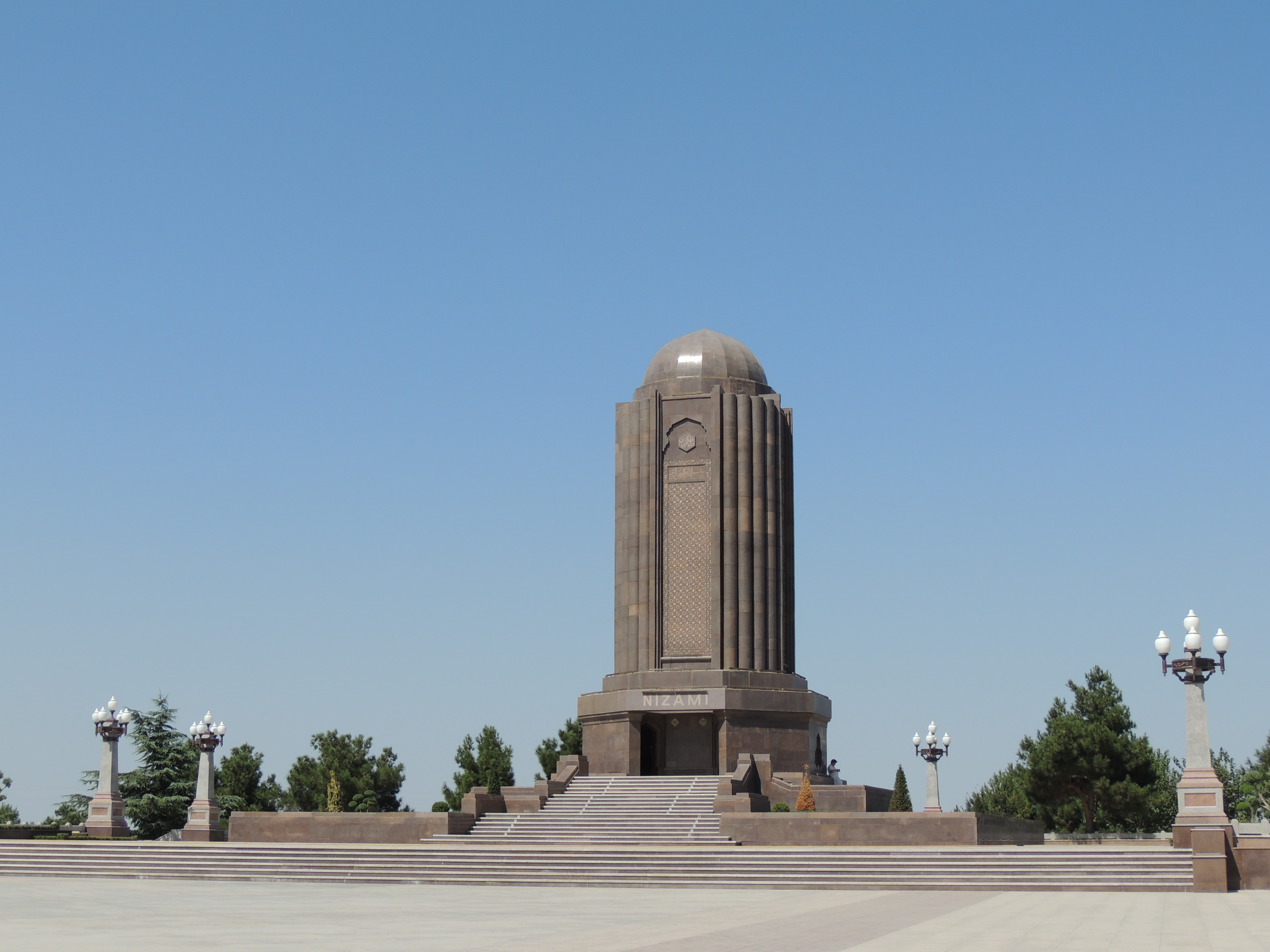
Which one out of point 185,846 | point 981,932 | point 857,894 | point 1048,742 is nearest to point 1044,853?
point 857,894

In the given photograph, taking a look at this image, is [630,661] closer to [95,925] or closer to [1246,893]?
[1246,893]

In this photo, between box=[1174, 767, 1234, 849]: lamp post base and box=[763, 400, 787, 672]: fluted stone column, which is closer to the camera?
box=[1174, 767, 1234, 849]: lamp post base

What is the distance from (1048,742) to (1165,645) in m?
25.0

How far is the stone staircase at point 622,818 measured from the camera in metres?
33.7

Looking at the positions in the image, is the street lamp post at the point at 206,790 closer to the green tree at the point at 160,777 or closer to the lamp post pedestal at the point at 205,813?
the lamp post pedestal at the point at 205,813

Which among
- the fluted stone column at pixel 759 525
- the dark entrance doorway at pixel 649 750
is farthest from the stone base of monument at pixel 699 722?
the fluted stone column at pixel 759 525

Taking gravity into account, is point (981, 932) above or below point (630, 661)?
below

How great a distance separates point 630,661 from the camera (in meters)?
43.4

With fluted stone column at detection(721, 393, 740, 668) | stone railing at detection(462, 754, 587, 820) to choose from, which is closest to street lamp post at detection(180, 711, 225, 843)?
stone railing at detection(462, 754, 587, 820)

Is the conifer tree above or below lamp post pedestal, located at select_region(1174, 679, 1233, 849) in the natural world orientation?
below

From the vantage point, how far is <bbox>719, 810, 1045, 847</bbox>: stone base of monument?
3036cm

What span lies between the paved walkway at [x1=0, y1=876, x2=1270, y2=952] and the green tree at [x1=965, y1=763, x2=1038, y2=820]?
89.6 ft

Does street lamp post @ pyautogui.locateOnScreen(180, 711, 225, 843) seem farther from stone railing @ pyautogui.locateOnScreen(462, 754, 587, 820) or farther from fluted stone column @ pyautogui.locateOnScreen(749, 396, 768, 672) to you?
fluted stone column @ pyautogui.locateOnScreen(749, 396, 768, 672)

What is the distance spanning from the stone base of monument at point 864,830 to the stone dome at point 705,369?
53.0 ft
